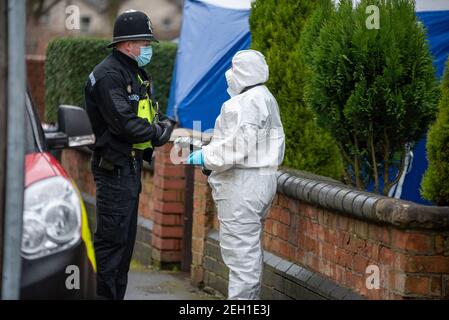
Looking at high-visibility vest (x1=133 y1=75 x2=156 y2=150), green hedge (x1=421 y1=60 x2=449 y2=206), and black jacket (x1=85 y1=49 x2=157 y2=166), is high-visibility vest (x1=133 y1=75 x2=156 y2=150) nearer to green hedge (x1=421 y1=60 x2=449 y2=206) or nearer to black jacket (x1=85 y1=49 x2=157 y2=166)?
black jacket (x1=85 y1=49 x2=157 y2=166)

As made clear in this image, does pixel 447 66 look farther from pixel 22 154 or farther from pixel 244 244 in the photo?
pixel 22 154

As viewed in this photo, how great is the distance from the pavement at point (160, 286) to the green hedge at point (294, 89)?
132 centimetres

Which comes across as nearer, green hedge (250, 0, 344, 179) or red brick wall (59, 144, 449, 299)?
red brick wall (59, 144, 449, 299)

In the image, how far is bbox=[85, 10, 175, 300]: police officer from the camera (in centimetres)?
762

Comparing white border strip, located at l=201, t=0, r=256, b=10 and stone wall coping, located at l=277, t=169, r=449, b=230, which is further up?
white border strip, located at l=201, t=0, r=256, b=10

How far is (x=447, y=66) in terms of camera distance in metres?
7.50

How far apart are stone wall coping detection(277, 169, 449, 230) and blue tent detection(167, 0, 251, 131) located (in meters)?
4.71

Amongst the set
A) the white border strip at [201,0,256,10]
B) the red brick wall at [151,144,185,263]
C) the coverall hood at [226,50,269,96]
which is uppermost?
the white border strip at [201,0,256,10]

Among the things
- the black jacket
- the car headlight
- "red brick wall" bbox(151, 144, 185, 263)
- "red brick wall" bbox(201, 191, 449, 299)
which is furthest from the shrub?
"red brick wall" bbox(151, 144, 185, 263)

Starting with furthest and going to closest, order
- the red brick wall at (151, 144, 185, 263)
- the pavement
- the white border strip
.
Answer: the white border strip → the red brick wall at (151, 144, 185, 263) → the pavement

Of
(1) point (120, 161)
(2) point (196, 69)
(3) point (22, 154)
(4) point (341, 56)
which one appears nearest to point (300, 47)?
(4) point (341, 56)

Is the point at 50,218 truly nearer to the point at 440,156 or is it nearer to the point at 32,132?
the point at 32,132

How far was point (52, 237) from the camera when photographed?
5918 millimetres

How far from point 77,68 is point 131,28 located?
27.5ft
